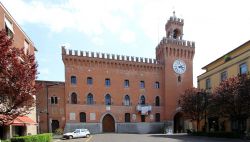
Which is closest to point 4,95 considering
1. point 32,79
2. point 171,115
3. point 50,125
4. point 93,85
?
point 32,79

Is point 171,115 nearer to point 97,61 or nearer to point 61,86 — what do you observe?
point 97,61

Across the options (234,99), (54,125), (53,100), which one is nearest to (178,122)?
(54,125)

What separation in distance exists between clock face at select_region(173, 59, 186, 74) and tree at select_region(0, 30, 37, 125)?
45677 mm

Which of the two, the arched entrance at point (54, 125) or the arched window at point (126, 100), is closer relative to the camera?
the arched entrance at point (54, 125)

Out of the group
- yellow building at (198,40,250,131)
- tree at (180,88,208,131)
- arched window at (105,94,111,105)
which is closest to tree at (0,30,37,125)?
yellow building at (198,40,250,131)

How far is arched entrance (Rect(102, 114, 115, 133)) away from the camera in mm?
51719

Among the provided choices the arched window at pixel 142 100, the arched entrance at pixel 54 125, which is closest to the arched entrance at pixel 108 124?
the arched window at pixel 142 100

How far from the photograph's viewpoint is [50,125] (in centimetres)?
4669

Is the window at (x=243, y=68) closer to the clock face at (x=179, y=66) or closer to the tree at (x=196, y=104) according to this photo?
the tree at (x=196, y=104)

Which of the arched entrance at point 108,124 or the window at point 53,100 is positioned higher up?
the window at point 53,100

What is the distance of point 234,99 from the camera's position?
27969 millimetres

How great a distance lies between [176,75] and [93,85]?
16280mm

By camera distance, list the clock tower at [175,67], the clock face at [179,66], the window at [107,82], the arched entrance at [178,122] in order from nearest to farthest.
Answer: the window at [107,82], the clock tower at [175,67], the arched entrance at [178,122], the clock face at [179,66]

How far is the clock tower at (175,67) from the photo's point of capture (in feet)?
180
